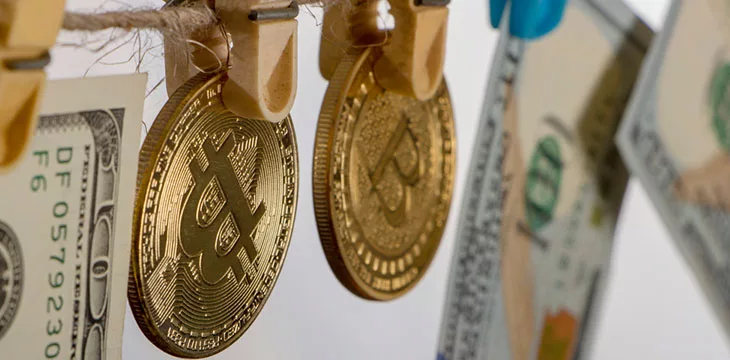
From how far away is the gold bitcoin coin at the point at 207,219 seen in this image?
427mm

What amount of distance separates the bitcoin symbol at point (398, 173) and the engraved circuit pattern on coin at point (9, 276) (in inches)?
10.5

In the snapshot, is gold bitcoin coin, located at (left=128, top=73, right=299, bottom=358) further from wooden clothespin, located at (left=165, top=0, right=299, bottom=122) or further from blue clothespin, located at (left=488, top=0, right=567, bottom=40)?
blue clothespin, located at (left=488, top=0, right=567, bottom=40)

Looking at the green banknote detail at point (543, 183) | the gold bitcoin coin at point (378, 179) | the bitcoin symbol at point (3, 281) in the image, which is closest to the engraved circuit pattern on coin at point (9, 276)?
the bitcoin symbol at point (3, 281)

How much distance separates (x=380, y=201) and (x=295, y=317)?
0.46ft

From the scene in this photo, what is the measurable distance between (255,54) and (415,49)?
0.43 feet

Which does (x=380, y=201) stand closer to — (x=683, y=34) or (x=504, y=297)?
(x=504, y=297)

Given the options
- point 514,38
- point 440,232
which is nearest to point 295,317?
point 440,232

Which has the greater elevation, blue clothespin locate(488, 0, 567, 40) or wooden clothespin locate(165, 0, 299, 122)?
blue clothespin locate(488, 0, 567, 40)

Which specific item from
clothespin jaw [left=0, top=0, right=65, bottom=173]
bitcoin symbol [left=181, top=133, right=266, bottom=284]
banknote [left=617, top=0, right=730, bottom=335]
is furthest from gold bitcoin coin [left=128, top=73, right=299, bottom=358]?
banknote [left=617, top=0, right=730, bottom=335]

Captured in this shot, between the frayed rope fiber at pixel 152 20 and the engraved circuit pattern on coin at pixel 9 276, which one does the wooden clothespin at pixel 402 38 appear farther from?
the engraved circuit pattern on coin at pixel 9 276

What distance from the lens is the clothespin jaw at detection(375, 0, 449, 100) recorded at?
20.6 inches

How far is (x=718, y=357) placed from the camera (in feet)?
3.93

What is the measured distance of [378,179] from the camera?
0.59 m

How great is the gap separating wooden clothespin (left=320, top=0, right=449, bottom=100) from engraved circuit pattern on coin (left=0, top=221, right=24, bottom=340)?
25 centimetres
